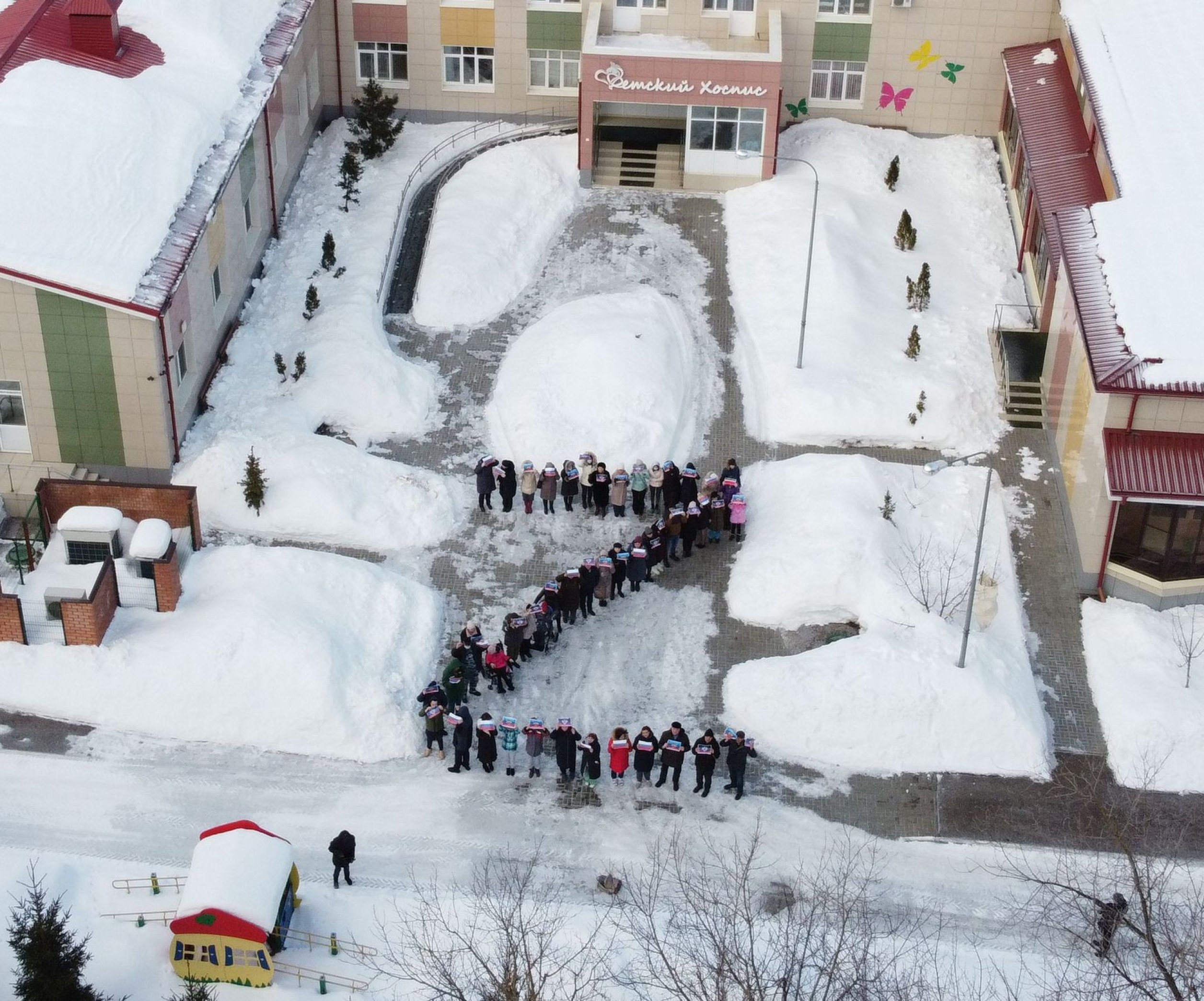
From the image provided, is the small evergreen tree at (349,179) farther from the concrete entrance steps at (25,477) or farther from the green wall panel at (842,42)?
the green wall panel at (842,42)

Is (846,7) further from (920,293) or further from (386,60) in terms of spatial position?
(386,60)

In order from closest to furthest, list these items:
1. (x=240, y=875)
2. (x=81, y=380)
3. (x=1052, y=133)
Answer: (x=240, y=875)
(x=81, y=380)
(x=1052, y=133)

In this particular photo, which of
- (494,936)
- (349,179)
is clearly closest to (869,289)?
(349,179)

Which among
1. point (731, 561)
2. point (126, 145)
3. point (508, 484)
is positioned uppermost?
point (126, 145)

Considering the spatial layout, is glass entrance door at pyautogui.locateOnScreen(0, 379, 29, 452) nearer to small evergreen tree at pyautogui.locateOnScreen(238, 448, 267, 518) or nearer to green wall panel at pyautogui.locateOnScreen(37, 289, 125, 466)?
green wall panel at pyautogui.locateOnScreen(37, 289, 125, 466)

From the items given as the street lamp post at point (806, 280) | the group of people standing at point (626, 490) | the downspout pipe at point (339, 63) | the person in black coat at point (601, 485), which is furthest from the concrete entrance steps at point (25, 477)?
the downspout pipe at point (339, 63)

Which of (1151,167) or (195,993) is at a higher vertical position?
(1151,167)
